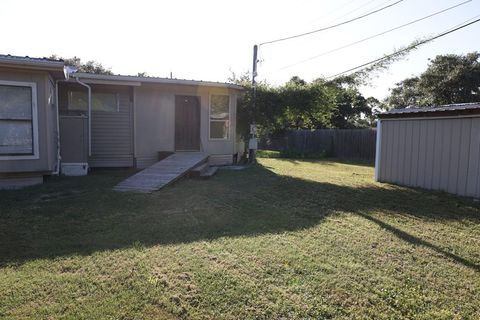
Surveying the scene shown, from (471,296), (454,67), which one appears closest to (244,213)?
(471,296)

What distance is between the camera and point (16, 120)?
294 inches

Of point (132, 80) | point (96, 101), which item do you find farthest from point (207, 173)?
point (96, 101)

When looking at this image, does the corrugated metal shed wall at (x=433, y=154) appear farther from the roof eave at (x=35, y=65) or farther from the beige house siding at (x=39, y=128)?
the beige house siding at (x=39, y=128)

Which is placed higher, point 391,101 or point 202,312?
point 391,101

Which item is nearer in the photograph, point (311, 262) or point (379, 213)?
point (311, 262)

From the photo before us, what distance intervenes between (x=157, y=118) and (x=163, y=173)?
3.04m

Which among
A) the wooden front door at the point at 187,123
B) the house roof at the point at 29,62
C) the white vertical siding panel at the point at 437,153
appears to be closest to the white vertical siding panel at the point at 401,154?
the white vertical siding panel at the point at 437,153

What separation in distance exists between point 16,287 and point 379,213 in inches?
208

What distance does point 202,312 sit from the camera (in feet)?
9.48

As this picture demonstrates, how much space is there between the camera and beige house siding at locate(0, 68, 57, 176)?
24.0ft

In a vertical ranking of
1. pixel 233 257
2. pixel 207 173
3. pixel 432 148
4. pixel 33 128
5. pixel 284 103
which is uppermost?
pixel 284 103

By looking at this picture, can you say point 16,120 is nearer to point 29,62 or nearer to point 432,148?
point 29,62

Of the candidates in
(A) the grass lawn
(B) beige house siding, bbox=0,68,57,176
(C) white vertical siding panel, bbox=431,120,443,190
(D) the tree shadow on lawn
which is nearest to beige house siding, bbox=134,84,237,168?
→ (D) the tree shadow on lawn

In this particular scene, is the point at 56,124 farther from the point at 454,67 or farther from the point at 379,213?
the point at 454,67
